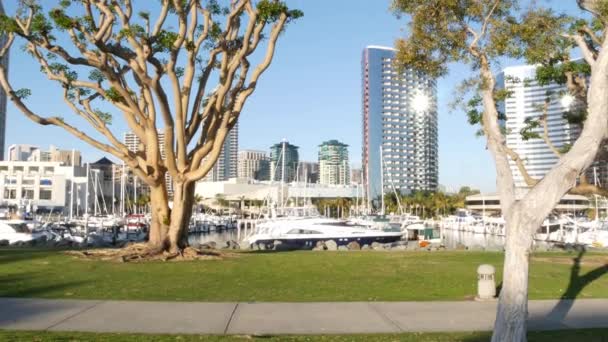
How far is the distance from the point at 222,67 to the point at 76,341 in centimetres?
1660

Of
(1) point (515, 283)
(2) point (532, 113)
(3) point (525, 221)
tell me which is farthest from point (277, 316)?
(2) point (532, 113)

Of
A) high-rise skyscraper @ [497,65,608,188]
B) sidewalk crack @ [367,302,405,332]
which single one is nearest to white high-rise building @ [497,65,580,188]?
high-rise skyscraper @ [497,65,608,188]

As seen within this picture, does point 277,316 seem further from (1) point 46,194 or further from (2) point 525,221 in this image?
(1) point 46,194

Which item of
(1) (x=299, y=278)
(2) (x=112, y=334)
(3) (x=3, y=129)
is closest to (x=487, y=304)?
(1) (x=299, y=278)

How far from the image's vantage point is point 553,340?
31.7 feet

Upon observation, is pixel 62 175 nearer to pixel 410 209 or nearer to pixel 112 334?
pixel 410 209

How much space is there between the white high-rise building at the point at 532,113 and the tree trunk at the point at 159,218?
13.6 meters

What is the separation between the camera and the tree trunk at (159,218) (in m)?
23.2

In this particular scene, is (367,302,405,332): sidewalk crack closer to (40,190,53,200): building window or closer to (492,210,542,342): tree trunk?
(492,210,542,342): tree trunk

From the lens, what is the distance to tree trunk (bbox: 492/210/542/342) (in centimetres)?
675

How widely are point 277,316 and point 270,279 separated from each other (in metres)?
5.37

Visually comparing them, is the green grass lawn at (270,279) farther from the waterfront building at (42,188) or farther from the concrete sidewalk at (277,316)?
the waterfront building at (42,188)

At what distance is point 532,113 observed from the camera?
112ft

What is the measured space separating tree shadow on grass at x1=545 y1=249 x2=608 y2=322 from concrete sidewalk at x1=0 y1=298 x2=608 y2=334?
0.13 feet
